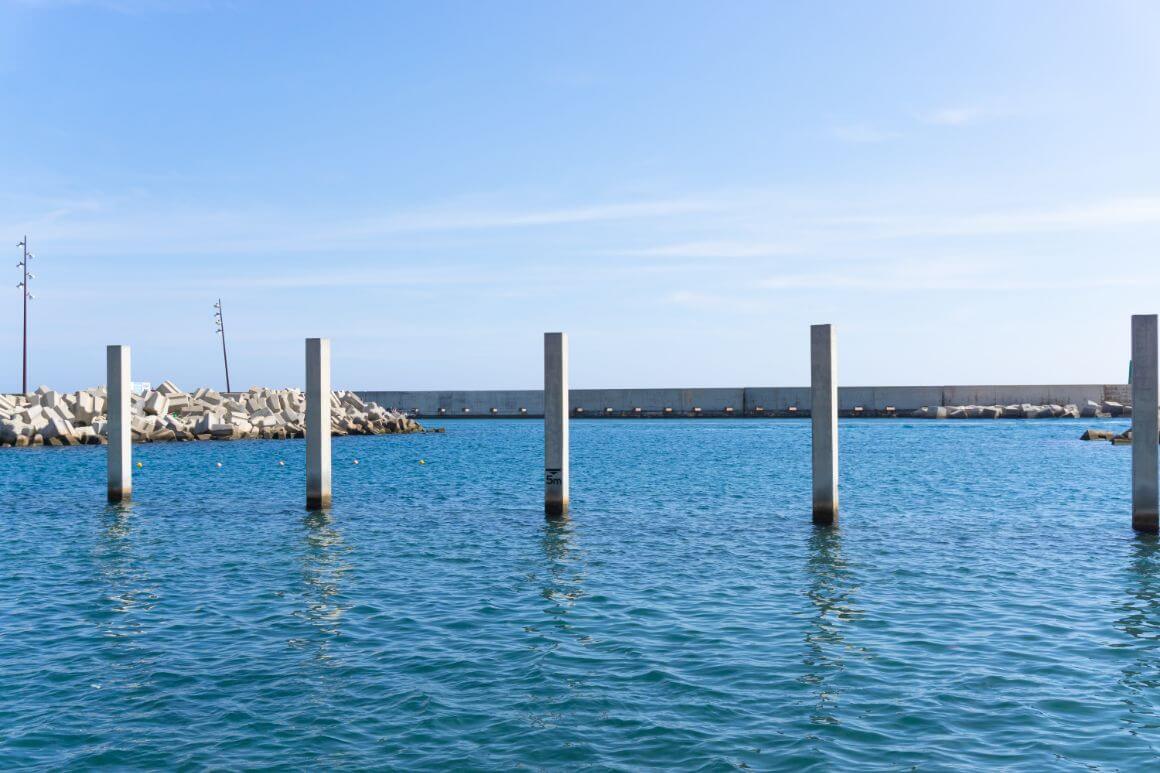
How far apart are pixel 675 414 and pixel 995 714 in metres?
90.0

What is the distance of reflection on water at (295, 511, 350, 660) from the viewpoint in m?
10.6

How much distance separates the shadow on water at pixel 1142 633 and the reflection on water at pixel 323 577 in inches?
278

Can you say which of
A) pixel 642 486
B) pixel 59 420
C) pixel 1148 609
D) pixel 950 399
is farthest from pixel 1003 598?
pixel 950 399

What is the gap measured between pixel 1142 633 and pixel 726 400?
8723 cm

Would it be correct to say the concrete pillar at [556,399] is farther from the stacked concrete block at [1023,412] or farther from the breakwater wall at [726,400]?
the breakwater wall at [726,400]

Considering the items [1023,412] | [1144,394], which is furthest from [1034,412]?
[1144,394]

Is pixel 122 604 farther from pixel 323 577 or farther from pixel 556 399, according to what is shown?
pixel 556 399

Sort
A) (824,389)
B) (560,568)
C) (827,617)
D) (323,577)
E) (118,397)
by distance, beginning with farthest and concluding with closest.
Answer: (118,397)
(824,389)
(560,568)
(323,577)
(827,617)

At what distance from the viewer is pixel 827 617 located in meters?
11.1

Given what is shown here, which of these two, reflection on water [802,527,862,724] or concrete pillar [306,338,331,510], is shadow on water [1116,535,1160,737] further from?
concrete pillar [306,338,331,510]

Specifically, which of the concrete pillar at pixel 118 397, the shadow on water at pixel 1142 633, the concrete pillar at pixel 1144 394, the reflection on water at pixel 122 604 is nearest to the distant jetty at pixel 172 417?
the concrete pillar at pixel 118 397

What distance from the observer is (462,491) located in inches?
1047

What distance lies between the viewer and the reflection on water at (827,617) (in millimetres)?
8352

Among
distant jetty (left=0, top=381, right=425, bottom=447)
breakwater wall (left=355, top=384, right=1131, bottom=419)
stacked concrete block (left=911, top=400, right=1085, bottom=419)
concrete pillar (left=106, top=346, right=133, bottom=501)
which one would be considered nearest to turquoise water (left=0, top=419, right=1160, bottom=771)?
concrete pillar (left=106, top=346, right=133, bottom=501)
